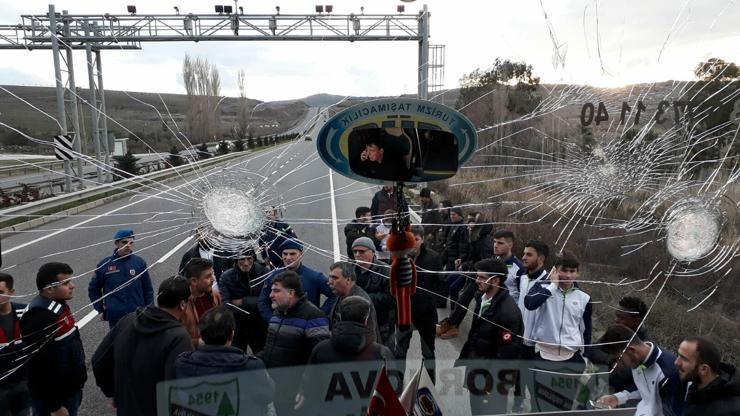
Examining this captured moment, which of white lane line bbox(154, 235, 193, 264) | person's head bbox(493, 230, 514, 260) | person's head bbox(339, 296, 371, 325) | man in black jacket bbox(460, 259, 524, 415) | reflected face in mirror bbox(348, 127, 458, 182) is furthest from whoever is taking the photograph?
white lane line bbox(154, 235, 193, 264)

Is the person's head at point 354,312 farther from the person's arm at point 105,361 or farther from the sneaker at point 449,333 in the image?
the sneaker at point 449,333

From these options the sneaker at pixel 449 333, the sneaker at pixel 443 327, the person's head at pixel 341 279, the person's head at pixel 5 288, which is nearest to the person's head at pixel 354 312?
the person's head at pixel 341 279

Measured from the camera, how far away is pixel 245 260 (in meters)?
4.36

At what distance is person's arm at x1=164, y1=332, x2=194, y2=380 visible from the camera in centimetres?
267

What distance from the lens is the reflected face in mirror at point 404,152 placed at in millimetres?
2248

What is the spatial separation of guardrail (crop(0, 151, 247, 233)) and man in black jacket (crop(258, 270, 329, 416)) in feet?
4.21

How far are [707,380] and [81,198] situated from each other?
1504 cm

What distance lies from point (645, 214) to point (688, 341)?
215cm

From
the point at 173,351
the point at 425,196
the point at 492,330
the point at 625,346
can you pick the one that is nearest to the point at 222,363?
the point at 173,351

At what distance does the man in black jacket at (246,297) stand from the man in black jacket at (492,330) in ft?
6.33

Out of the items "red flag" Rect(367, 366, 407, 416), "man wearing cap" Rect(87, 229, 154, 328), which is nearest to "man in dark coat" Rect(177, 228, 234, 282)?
"man wearing cap" Rect(87, 229, 154, 328)

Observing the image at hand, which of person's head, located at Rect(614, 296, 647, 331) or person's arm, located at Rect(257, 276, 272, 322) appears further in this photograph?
person's arm, located at Rect(257, 276, 272, 322)

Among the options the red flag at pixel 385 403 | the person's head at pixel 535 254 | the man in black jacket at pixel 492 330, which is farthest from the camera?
the person's head at pixel 535 254

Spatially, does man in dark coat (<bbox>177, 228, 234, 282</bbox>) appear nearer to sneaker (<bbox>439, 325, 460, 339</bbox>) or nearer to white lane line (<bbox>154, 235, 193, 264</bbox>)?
sneaker (<bbox>439, 325, 460, 339</bbox>)
